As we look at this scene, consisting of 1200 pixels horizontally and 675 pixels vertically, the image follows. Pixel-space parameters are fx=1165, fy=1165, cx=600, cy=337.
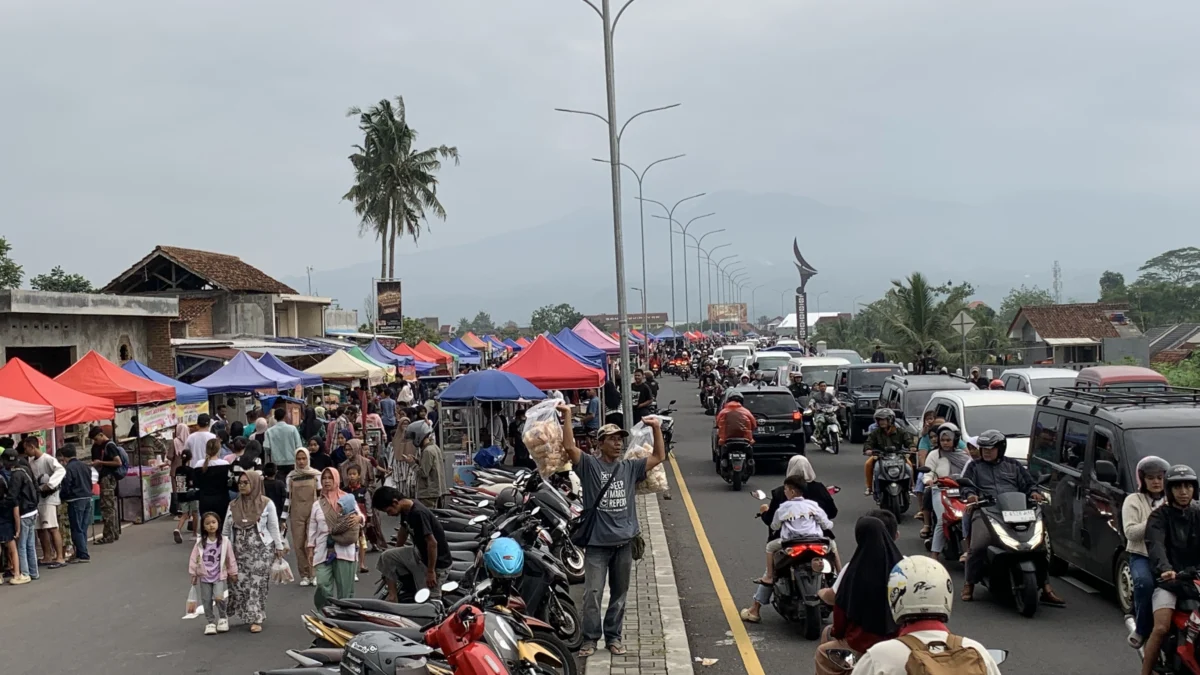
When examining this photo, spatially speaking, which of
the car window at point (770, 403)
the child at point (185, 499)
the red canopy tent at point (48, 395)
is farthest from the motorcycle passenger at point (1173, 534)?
the car window at point (770, 403)

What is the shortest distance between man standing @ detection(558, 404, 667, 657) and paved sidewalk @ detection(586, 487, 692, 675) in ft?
0.69

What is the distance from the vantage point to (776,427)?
70.4 ft

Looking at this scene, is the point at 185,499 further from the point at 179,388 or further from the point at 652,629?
the point at 652,629

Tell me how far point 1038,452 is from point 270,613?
305 inches

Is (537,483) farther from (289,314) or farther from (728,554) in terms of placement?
(289,314)

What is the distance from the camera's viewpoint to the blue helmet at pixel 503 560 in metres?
7.96

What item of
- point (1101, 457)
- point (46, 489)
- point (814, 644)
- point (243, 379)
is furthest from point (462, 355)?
point (814, 644)

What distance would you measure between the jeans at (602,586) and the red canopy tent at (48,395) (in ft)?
32.2

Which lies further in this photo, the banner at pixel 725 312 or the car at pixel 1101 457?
the banner at pixel 725 312

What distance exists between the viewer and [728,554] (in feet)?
44.2

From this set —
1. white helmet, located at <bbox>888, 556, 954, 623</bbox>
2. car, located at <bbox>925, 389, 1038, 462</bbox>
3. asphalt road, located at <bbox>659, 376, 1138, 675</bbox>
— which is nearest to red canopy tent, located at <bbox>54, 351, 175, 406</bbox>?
asphalt road, located at <bbox>659, 376, 1138, 675</bbox>

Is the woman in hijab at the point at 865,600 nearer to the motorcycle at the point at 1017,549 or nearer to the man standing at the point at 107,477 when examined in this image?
the motorcycle at the point at 1017,549

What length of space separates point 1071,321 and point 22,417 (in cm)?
5301

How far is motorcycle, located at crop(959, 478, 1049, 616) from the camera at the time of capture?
9742 millimetres
